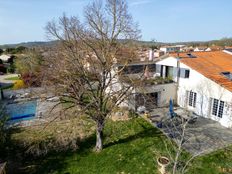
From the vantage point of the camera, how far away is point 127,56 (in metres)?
15.4

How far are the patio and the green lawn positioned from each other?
1.00 m

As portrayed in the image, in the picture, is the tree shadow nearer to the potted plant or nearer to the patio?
the patio

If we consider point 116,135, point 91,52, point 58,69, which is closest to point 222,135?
point 116,135

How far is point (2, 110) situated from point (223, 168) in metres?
18.3

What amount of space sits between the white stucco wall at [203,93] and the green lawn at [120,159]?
5.32 metres

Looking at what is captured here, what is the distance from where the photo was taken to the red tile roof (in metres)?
21.7

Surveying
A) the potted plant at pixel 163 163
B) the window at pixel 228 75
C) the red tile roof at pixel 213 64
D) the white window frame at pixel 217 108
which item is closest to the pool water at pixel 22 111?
the potted plant at pixel 163 163

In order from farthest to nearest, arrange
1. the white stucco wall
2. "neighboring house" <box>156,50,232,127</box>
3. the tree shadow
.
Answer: "neighboring house" <box>156,50,232,127</box> → the white stucco wall → the tree shadow

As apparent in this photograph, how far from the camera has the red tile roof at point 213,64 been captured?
71.1 ft

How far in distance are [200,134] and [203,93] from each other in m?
5.64

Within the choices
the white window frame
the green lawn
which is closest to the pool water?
the green lawn

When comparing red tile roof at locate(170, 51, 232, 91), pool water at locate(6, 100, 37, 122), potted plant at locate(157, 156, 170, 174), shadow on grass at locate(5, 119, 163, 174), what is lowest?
pool water at locate(6, 100, 37, 122)

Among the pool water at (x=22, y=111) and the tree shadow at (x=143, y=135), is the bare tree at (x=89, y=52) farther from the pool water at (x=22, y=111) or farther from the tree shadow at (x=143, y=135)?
the pool water at (x=22, y=111)

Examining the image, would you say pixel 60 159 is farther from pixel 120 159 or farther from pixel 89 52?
pixel 89 52
